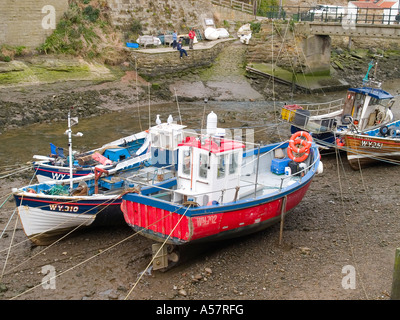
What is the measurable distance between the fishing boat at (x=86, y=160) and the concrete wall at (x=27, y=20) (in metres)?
14.2

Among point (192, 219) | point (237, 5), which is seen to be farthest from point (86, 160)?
point (237, 5)

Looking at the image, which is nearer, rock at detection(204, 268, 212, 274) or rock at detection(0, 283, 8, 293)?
rock at detection(0, 283, 8, 293)

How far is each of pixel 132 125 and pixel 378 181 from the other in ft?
41.2

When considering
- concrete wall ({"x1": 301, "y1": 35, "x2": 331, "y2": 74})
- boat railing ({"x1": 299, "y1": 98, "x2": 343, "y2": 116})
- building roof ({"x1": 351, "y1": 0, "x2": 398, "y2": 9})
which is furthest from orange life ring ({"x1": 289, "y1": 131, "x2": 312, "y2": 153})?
building roof ({"x1": 351, "y1": 0, "x2": 398, "y2": 9})

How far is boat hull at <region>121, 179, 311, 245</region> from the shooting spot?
11883 millimetres

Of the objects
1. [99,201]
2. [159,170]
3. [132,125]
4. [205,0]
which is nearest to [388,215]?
[159,170]

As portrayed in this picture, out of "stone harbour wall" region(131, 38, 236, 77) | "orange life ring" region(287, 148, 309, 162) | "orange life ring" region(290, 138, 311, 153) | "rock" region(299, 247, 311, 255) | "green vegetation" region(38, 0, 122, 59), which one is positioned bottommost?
"rock" region(299, 247, 311, 255)

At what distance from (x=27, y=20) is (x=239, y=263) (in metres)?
22.8

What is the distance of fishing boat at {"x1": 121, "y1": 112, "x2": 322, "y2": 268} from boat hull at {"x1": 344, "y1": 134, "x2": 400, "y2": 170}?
19.2ft

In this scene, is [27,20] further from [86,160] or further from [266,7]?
[266,7]

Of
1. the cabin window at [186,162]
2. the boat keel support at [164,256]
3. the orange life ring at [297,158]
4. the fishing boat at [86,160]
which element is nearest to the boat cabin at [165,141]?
the fishing boat at [86,160]

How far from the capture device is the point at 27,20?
29781 mm

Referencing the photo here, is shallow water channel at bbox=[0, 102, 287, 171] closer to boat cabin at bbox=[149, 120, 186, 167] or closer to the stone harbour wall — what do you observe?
the stone harbour wall
